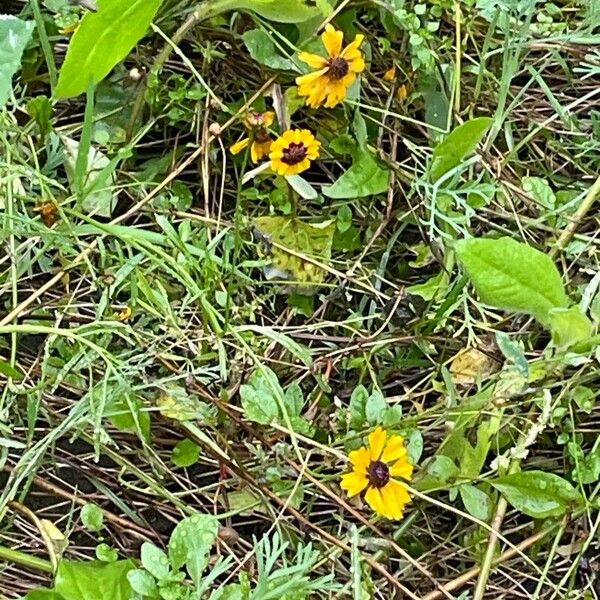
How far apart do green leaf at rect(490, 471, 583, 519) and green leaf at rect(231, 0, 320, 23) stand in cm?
59

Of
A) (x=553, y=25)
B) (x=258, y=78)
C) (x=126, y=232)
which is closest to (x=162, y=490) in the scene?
(x=126, y=232)

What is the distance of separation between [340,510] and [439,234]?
1.13 ft

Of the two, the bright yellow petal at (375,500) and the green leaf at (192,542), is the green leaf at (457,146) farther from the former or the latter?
the green leaf at (192,542)

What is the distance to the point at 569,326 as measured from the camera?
964 millimetres

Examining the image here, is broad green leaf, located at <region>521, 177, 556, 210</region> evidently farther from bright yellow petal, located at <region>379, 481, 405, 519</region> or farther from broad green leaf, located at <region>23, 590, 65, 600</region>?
broad green leaf, located at <region>23, 590, 65, 600</region>

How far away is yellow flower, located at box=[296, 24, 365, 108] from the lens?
1.09 meters

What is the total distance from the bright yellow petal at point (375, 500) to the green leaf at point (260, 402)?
0.43 feet

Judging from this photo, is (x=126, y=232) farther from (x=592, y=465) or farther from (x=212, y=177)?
(x=592, y=465)

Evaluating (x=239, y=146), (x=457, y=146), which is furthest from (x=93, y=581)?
(x=457, y=146)

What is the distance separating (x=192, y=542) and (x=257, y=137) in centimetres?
48

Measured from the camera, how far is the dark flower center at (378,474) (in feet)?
3.19

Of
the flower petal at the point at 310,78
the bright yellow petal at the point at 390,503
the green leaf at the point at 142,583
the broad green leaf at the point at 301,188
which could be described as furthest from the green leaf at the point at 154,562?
the flower petal at the point at 310,78

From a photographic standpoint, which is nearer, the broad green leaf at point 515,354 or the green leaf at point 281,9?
the broad green leaf at point 515,354

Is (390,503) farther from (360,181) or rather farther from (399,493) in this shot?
(360,181)
